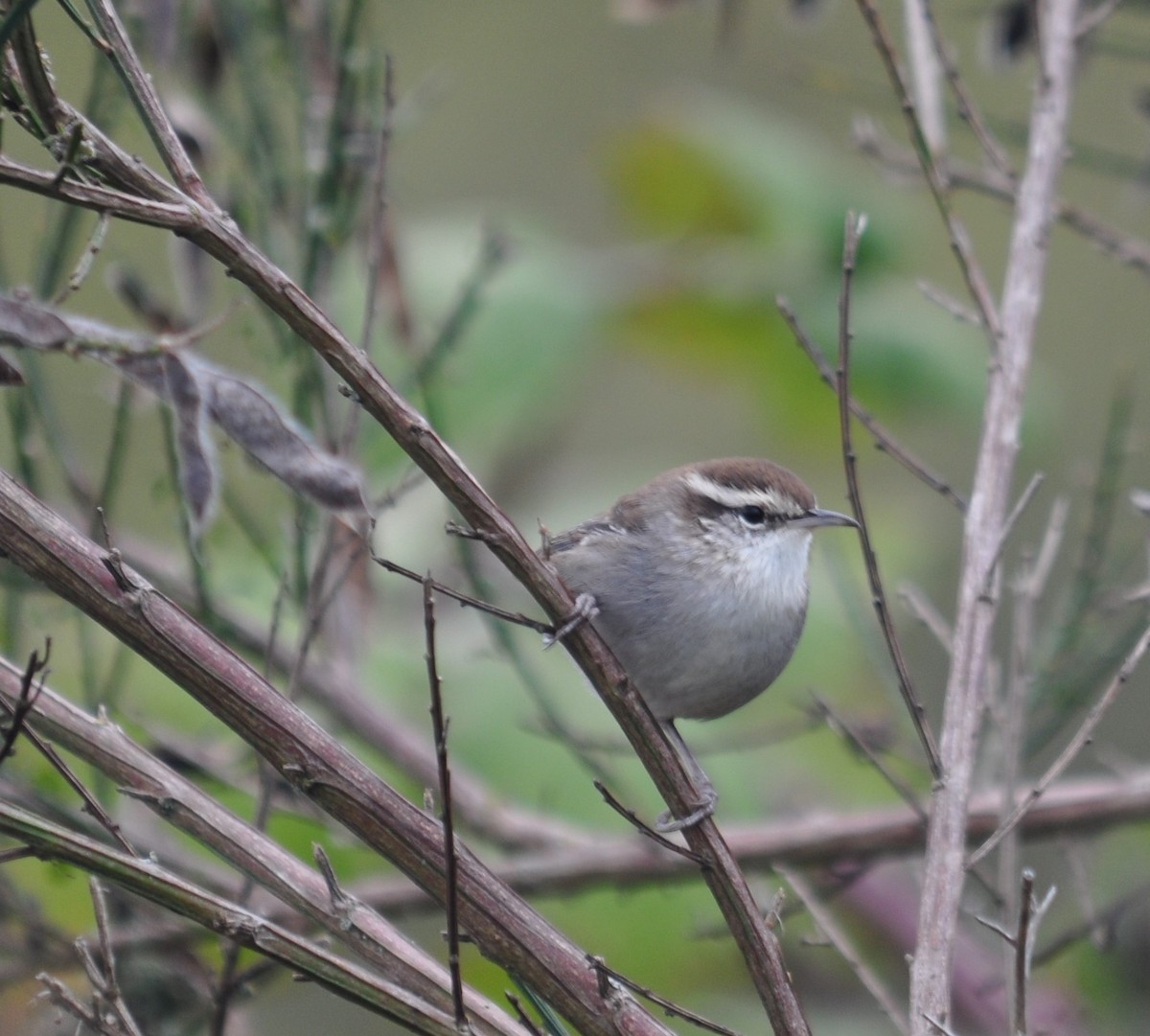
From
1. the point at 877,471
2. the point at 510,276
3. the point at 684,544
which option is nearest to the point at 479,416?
the point at 510,276

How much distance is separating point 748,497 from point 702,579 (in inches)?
13.3

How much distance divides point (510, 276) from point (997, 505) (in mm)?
2867

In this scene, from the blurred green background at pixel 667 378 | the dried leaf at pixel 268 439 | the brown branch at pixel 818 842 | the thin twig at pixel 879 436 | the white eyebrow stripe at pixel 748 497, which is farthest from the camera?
the blurred green background at pixel 667 378

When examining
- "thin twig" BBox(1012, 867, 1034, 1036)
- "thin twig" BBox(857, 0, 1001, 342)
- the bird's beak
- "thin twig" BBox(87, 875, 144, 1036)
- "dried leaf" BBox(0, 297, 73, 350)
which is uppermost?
"thin twig" BBox(857, 0, 1001, 342)

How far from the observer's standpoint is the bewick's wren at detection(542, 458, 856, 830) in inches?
140

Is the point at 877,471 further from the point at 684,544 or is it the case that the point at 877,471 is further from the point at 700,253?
the point at 684,544

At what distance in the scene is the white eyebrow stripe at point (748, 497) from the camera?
3.85 meters

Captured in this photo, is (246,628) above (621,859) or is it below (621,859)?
above

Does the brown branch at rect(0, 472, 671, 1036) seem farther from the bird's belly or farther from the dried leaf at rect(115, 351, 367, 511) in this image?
the bird's belly

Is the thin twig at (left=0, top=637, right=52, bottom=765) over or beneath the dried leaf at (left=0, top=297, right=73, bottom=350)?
beneath

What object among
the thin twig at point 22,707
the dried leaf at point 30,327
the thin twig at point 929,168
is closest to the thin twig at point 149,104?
the dried leaf at point 30,327

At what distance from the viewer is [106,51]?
2027 mm

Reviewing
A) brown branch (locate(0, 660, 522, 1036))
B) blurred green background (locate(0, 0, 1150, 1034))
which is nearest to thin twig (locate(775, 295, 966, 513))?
blurred green background (locate(0, 0, 1150, 1034))

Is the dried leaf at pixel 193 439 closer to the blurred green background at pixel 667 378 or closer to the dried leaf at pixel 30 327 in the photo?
the dried leaf at pixel 30 327
